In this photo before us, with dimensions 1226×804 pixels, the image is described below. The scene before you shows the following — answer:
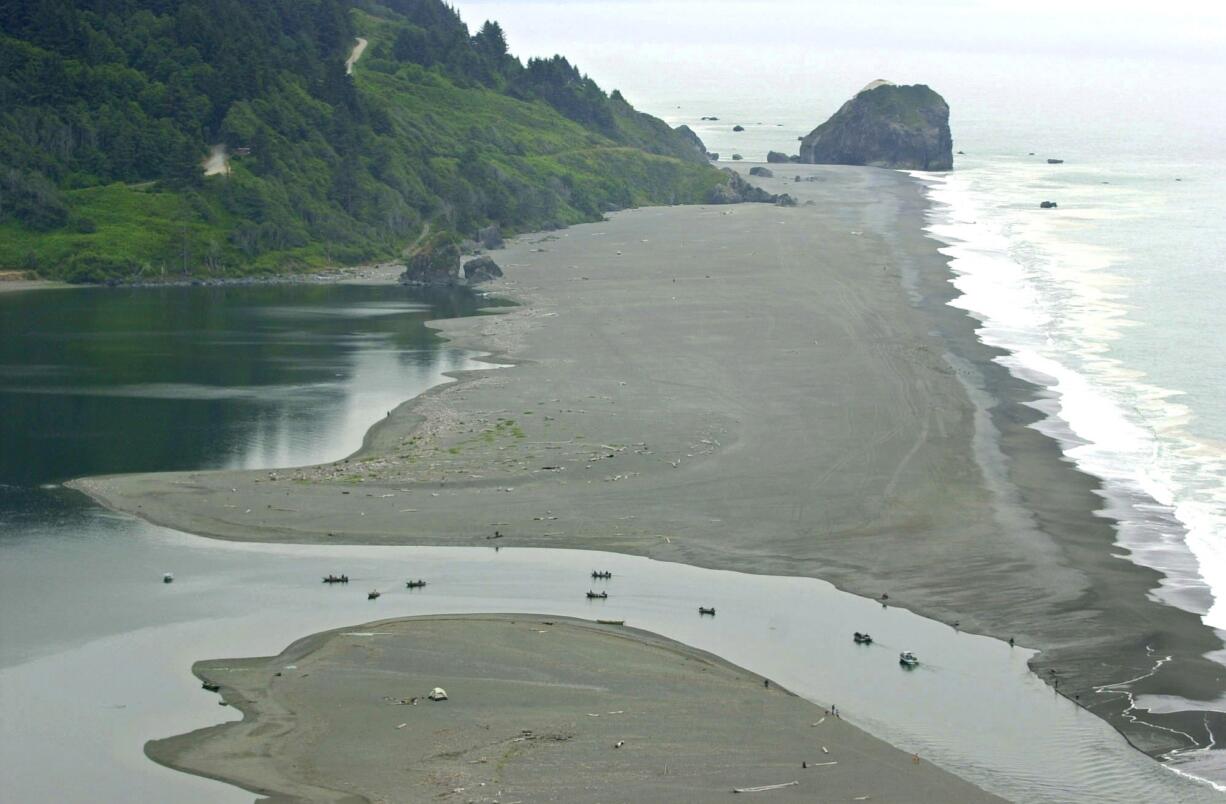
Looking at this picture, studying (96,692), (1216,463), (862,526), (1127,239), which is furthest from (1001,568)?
(1127,239)

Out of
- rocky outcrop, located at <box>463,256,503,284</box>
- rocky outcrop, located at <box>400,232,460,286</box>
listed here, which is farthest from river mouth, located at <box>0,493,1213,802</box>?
rocky outcrop, located at <box>463,256,503,284</box>

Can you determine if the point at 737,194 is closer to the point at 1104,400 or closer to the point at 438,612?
the point at 1104,400

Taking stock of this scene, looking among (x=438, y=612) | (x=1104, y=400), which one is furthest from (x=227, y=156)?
(x=438, y=612)

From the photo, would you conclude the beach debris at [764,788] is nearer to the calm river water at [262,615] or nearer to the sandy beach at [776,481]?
the calm river water at [262,615]

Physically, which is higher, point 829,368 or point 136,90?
point 136,90

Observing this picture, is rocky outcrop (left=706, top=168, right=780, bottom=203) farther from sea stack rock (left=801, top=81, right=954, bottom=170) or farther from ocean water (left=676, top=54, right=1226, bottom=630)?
sea stack rock (left=801, top=81, right=954, bottom=170)

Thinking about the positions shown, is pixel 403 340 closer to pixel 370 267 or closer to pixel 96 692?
pixel 370 267
